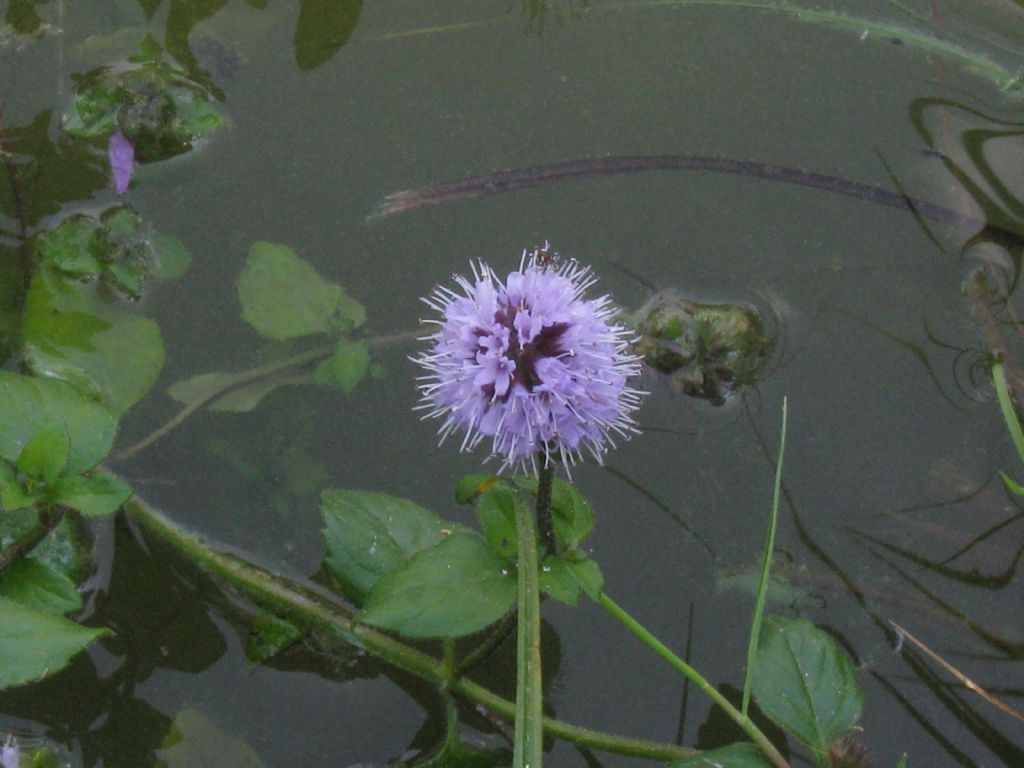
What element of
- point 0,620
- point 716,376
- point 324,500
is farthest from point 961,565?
point 0,620

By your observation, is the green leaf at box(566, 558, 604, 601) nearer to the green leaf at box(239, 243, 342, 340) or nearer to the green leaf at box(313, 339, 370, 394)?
the green leaf at box(313, 339, 370, 394)

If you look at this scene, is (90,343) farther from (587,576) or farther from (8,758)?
(587,576)

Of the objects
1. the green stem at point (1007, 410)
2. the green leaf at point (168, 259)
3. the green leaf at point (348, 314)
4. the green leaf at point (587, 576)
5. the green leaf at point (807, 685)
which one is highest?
the green stem at point (1007, 410)

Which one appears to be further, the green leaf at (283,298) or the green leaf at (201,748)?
the green leaf at (283,298)

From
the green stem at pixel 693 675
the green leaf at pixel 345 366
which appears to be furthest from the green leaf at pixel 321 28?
the green stem at pixel 693 675

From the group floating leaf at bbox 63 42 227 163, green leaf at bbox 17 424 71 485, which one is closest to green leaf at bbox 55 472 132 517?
green leaf at bbox 17 424 71 485

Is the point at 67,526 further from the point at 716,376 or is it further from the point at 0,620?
the point at 716,376

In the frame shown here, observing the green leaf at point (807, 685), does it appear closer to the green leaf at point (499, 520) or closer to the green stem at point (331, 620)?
the green stem at point (331, 620)
